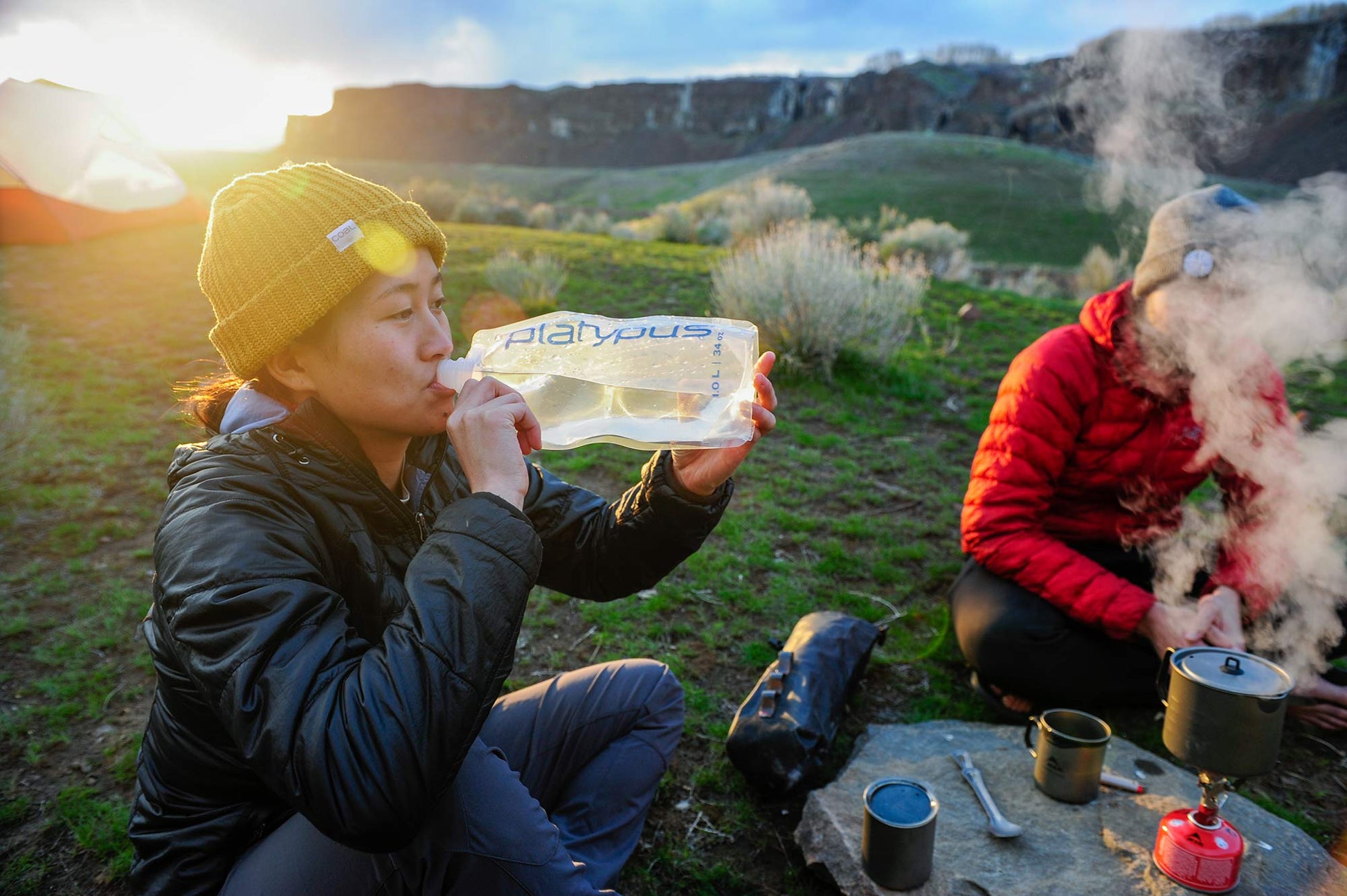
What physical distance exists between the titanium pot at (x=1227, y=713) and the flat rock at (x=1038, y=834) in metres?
0.42

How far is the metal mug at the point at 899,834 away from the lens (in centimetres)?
215

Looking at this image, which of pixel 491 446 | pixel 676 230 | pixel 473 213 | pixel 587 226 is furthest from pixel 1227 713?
pixel 473 213

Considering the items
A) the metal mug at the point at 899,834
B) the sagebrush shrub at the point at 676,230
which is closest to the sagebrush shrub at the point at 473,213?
the sagebrush shrub at the point at 676,230

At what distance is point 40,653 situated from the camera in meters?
3.33

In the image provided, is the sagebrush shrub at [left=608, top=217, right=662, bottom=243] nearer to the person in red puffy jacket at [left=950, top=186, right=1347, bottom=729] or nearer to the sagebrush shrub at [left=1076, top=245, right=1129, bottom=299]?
the sagebrush shrub at [left=1076, top=245, right=1129, bottom=299]

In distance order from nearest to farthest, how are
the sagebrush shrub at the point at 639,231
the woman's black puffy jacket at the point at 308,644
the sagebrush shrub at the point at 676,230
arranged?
the woman's black puffy jacket at the point at 308,644 < the sagebrush shrub at the point at 676,230 < the sagebrush shrub at the point at 639,231

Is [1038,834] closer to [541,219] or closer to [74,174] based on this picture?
[74,174]

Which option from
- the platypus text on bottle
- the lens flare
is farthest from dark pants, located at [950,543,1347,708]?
the lens flare

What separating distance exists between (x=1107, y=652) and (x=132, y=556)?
4684 mm

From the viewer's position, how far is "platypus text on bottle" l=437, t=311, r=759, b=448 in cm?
200

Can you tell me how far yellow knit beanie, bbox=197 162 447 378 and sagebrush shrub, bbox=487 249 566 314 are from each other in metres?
6.57

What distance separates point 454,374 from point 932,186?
44.4m

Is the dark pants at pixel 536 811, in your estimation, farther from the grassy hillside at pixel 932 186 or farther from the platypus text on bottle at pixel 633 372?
the grassy hillside at pixel 932 186

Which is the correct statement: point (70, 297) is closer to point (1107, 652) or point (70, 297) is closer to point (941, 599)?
point (941, 599)
